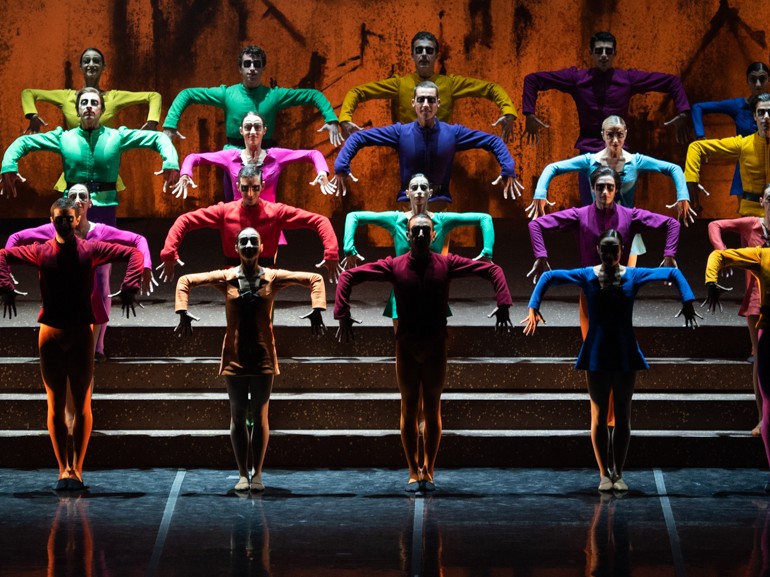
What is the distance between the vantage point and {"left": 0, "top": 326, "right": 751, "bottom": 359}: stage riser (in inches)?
360

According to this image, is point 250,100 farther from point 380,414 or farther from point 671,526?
point 671,526

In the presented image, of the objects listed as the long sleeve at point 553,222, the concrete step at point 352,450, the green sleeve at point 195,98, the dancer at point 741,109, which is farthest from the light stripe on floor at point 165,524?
the dancer at point 741,109

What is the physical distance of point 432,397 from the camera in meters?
8.18

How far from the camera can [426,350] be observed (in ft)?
26.8

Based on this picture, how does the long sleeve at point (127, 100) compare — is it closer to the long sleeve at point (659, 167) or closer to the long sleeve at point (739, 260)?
the long sleeve at point (659, 167)

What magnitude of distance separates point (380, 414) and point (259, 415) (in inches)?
32.5

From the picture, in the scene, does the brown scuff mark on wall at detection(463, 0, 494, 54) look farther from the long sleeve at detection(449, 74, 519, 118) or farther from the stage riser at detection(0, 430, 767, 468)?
the stage riser at detection(0, 430, 767, 468)

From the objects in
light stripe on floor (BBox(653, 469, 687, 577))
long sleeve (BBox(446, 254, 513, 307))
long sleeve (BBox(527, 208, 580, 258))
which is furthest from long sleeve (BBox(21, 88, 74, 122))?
light stripe on floor (BBox(653, 469, 687, 577))

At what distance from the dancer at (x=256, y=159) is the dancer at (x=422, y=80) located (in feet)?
1.69

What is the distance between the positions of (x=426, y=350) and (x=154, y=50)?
5104mm

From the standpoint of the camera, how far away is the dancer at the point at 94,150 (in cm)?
923

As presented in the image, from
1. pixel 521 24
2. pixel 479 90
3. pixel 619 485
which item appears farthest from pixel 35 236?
pixel 521 24

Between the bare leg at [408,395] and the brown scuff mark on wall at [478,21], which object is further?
the brown scuff mark on wall at [478,21]

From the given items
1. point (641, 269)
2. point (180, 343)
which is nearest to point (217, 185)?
point (180, 343)
